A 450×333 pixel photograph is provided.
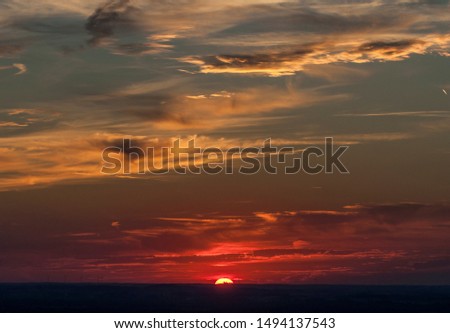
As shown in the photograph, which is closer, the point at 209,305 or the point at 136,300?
the point at 209,305

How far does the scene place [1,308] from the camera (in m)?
158

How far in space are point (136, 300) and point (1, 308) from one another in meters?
36.5

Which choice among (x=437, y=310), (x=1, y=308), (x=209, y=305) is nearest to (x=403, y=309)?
(x=437, y=310)

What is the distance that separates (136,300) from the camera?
7387 inches

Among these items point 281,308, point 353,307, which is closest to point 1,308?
point 281,308
